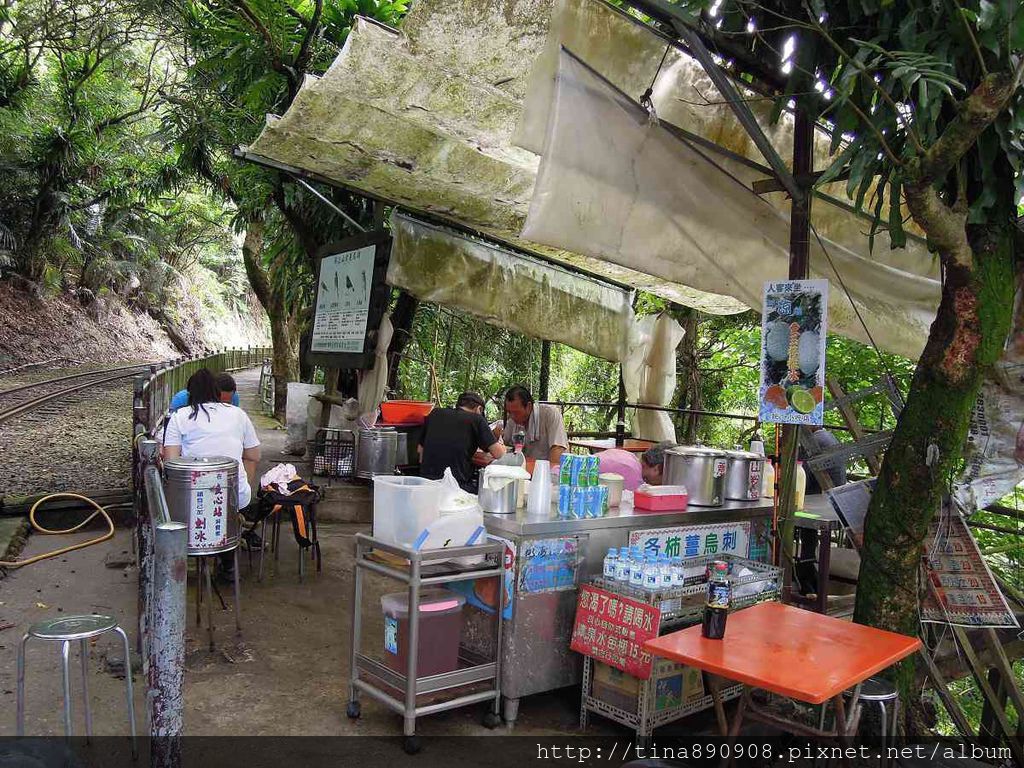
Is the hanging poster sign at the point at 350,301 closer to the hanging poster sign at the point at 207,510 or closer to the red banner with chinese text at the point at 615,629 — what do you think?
the hanging poster sign at the point at 207,510

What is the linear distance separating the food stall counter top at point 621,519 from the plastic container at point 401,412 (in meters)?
3.89

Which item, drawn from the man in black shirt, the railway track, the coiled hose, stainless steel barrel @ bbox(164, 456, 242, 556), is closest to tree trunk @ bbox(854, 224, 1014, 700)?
the man in black shirt

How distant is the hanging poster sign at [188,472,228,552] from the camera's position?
14.7 feet

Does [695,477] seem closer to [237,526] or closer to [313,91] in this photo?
[237,526]

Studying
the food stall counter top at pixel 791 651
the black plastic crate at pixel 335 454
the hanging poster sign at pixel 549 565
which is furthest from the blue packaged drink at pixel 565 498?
the black plastic crate at pixel 335 454

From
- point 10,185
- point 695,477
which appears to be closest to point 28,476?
point 695,477

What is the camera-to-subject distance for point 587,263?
8320 mm

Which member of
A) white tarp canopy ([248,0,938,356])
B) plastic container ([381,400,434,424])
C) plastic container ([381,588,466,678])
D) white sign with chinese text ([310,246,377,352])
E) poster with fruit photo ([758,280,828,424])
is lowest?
plastic container ([381,588,466,678])

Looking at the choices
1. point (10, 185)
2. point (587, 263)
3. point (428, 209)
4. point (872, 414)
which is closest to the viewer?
point (428, 209)

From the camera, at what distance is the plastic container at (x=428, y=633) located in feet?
12.3

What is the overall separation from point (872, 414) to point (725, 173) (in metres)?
7.43

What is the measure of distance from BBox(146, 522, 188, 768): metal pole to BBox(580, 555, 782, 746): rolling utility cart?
2.09 m

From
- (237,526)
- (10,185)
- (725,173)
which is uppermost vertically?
(10,185)

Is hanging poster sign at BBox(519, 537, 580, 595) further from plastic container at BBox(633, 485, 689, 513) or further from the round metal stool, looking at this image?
the round metal stool
